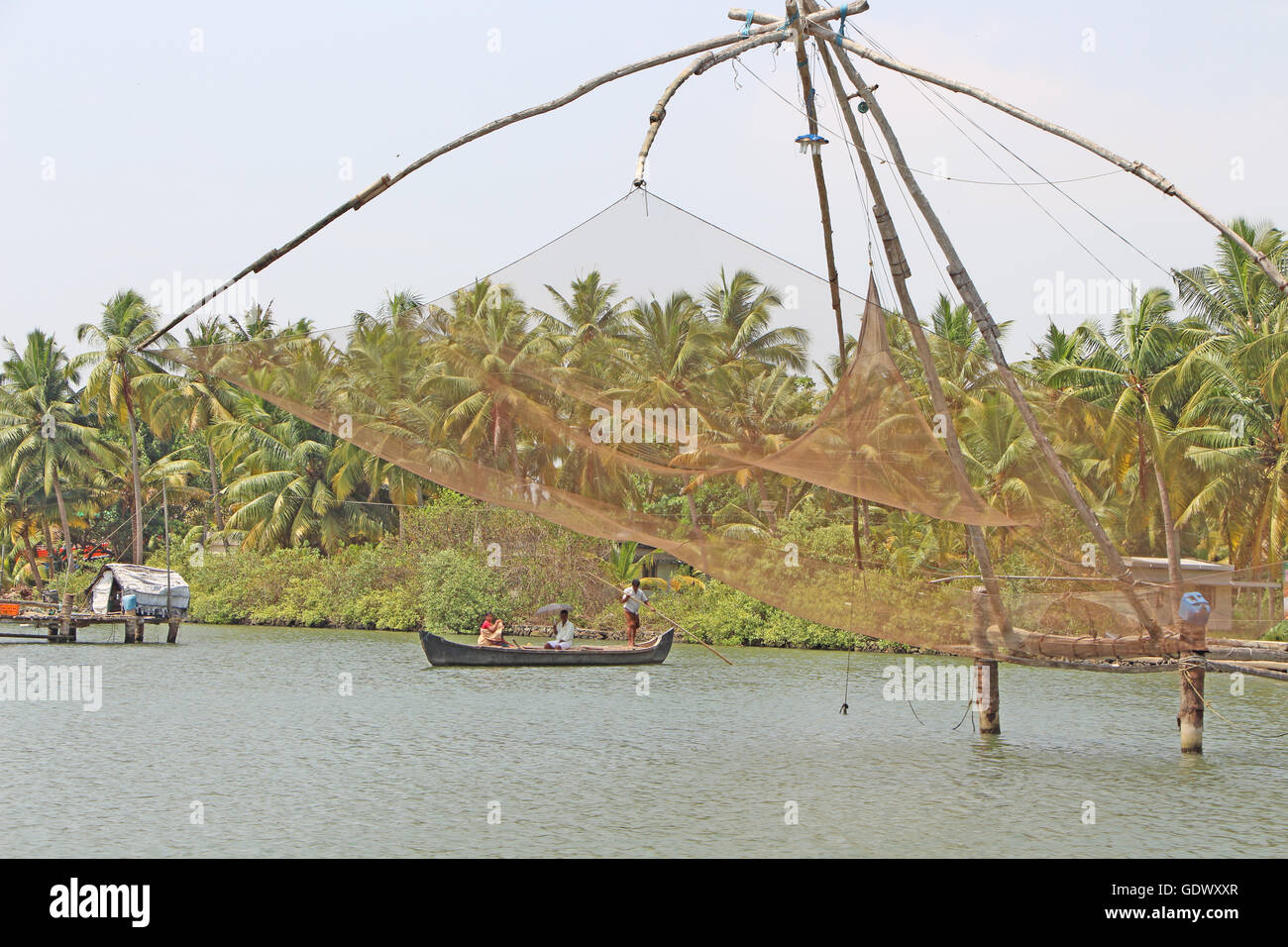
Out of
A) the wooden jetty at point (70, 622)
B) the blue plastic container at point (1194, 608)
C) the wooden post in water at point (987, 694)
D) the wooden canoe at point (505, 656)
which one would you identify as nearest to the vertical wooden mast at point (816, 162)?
the blue plastic container at point (1194, 608)

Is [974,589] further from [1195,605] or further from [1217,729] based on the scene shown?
[1217,729]

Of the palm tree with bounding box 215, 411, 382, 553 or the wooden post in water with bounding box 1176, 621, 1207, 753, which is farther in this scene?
the palm tree with bounding box 215, 411, 382, 553

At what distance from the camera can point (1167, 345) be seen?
25594 mm

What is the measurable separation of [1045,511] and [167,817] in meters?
7.48

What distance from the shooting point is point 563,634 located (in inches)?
865

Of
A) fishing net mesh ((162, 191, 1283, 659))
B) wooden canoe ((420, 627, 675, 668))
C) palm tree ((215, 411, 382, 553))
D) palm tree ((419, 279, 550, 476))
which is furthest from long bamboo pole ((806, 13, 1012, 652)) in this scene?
palm tree ((215, 411, 382, 553))

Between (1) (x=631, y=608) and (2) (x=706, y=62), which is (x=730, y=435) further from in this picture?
(1) (x=631, y=608)

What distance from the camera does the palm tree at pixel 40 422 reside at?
38.3 m

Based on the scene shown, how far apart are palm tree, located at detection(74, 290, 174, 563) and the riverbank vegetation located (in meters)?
0.10

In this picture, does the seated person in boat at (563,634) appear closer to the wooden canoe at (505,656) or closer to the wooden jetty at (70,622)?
the wooden canoe at (505,656)

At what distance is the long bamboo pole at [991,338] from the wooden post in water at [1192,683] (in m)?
1.37

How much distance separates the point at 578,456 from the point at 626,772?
5371mm

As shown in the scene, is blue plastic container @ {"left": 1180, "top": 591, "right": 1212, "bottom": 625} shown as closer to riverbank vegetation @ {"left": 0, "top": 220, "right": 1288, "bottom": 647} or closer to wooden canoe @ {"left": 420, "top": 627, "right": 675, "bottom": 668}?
riverbank vegetation @ {"left": 0, "top": 220, "right": 1288, "bottom": 647}

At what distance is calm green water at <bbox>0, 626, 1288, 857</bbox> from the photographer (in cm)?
945
